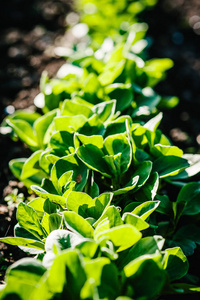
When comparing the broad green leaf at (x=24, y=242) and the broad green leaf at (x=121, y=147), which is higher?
the broad green leaf at (x=121, y=147)

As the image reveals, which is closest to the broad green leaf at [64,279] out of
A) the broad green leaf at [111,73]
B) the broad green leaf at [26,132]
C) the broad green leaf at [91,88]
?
the broad green leaf at [26,132]

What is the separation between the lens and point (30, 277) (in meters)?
0.93

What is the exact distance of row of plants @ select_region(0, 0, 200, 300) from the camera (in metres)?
0.91

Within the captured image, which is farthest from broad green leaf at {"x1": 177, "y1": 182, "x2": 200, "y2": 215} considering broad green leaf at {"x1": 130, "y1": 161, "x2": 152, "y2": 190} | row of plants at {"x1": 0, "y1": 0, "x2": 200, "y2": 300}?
broad green leaf at {"x1": 130, "y1": 161, "x2": 152, "y2": 190}

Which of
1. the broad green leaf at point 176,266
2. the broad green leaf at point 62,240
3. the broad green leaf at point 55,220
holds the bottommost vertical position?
the broad green leaf at point 176,266

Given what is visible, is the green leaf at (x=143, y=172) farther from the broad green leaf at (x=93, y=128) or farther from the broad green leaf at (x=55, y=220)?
the broad green leaf at (x=55, y=220)

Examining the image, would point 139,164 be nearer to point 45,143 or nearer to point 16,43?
point 45,143

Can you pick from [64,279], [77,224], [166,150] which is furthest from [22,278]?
[166,150]

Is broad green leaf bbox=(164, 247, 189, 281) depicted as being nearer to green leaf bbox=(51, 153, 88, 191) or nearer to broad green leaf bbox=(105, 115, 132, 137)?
green leaf bbox=(51, 153, 88, 191)

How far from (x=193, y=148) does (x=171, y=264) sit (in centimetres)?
128

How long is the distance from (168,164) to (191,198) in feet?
0.79

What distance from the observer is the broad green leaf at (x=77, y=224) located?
1.05m

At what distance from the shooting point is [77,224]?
1061 millimetres

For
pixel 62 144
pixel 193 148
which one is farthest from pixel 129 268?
pixel 193 148
